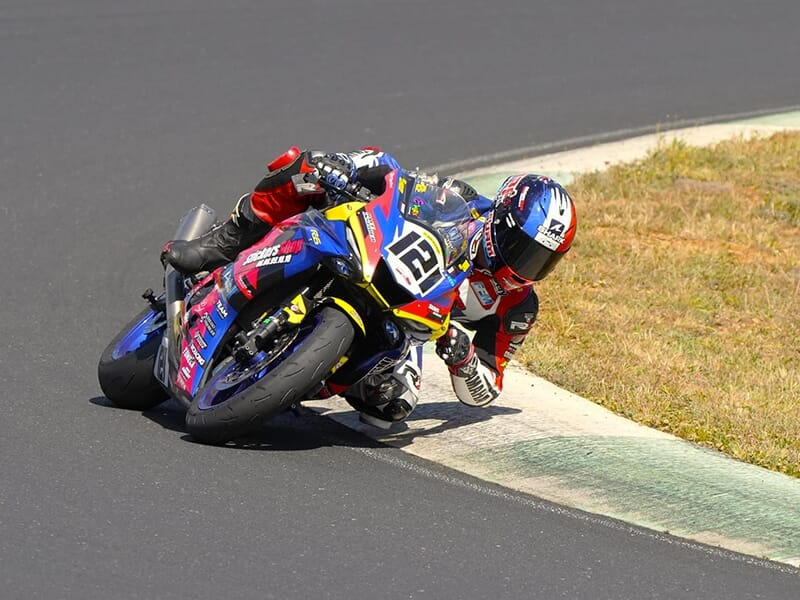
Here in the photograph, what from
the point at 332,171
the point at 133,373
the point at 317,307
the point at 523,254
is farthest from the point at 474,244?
the point at 133,373

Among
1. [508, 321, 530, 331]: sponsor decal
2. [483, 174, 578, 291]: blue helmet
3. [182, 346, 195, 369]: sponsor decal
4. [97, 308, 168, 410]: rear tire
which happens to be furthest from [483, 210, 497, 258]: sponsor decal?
[97, 308, 168, 410]: rear tire

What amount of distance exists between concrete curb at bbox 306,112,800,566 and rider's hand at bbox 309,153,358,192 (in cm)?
117

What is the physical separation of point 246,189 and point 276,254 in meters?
4.83

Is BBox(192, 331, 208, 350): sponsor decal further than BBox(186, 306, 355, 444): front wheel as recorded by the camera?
Yes

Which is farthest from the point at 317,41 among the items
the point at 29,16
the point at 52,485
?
the point at 52,485

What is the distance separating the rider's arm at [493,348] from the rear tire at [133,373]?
1387 mm

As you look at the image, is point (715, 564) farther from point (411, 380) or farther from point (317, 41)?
point (317, 41)


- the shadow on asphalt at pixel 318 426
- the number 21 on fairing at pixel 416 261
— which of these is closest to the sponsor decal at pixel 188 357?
the shadow on asphalt at pixel 318 426

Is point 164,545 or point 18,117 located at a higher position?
point 18,117

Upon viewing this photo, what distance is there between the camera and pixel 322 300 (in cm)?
612

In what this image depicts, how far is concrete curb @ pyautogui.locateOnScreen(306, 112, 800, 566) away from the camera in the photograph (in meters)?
5.75

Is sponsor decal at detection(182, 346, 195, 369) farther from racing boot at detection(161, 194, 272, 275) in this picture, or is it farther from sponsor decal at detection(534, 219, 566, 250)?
sponsor decal at detection(534, 219, 566, 250)

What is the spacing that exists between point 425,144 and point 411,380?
20.3 feet

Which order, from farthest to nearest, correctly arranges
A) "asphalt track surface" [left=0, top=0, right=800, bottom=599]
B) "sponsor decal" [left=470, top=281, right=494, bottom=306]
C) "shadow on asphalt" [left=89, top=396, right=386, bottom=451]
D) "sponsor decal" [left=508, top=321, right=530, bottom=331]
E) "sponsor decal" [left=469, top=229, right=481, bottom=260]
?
"sponsor decal" [left=508, top=321, right=530, bottom=331] < "sponsor decal" [left=470, top=281, right=494, bottom=306] < "sponsor decal" [left=469, top=229, right=481, bottom=260] < "shadow on asphalt" [left=89, top=396, right=386, bottom=451] < "asphalt track surface" [left=0, top=0, right=800, bottom=599]
